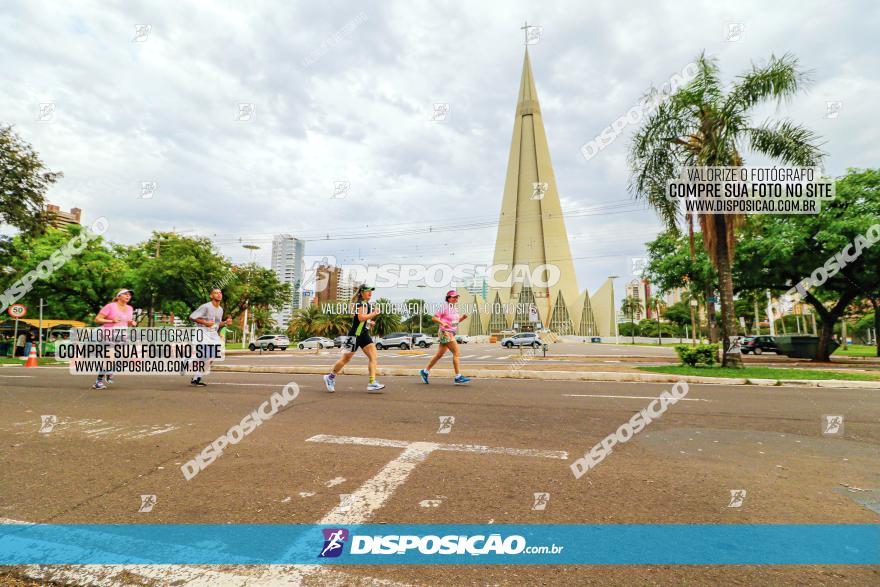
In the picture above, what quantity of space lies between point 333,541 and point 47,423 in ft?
16.3

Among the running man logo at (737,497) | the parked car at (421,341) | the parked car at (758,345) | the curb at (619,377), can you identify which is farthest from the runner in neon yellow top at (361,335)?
the parked car at (421,341)

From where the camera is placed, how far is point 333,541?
2242 millimetres

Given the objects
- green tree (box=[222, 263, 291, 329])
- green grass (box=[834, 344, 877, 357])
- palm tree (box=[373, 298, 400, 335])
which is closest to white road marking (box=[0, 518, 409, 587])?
green grass (box=[834, 344, 877, 357])

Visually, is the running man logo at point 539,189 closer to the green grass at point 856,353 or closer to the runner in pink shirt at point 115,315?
the green grass at point 856,353

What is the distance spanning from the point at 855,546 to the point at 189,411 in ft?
21.4

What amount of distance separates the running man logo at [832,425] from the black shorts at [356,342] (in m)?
6.21

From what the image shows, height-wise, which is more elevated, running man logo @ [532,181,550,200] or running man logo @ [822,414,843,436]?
running man logo @ [532,181,550,200]

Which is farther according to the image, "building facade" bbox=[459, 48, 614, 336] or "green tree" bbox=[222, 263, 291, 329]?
"building facade" bbox=[459, 48, 614, 336]

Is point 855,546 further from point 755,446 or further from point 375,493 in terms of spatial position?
point 375,493

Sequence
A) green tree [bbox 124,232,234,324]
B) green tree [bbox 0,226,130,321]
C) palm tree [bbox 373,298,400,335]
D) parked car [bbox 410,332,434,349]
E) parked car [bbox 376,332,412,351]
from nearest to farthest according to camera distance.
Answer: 1. green tree [bbox 124,232,234,324]
2. green tree [bbox 0,226,130,321]
3. parked car [bbox 376,332,412,351]
4. parked car [bbox 410,332,434,349]
5. palm tree [bbox 373,298,400,335]

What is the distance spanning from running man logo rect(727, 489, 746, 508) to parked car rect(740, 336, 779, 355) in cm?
3502

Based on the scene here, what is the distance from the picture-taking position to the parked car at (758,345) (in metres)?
31.4

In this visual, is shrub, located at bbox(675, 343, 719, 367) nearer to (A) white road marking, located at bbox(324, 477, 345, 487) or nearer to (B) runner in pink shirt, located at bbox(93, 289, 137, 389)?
(A) white road marking, located at bbox(324, 477, 345, 487)

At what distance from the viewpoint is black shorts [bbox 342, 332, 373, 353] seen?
7.49 metres
